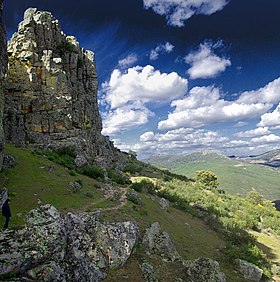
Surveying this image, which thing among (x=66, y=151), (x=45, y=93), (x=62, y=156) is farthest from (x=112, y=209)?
(x=45, y=93)

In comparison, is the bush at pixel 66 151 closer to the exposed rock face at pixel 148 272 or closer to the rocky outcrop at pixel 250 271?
the exposed rock face at pixel 148 272

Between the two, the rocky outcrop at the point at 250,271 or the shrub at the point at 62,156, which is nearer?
the rocky outcrop at the point at 250,271

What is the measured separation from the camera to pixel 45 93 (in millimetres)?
49875

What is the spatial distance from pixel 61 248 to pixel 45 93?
4253 cm

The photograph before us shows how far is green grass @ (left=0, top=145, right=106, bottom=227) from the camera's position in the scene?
2137cm

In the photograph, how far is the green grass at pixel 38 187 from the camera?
21373 mm

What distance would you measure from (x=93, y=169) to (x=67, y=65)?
28304 mm

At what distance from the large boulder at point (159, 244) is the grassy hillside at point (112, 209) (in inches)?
38.0

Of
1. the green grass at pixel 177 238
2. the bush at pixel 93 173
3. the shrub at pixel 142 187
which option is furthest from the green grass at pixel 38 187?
the shrub at pixel 142 187

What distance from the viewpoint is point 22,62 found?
164ft

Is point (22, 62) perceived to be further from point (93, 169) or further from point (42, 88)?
point (93, 169)

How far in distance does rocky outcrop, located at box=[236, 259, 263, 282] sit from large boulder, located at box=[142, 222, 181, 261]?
5.95m

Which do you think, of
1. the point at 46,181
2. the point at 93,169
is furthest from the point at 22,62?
the point at 46,181

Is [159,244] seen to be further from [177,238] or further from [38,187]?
[38,187]
